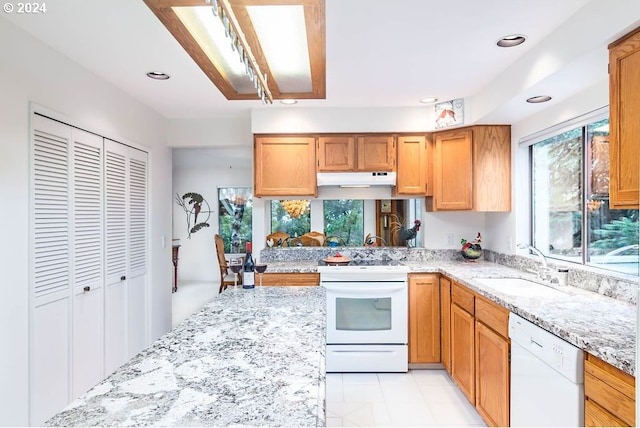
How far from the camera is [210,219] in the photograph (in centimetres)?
741

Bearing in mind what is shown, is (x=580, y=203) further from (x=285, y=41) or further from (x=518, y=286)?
A: (x=285, y=41)

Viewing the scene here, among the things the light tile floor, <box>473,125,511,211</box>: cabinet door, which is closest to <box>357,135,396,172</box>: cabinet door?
<box>473,125,511,211</box>: cabinet door

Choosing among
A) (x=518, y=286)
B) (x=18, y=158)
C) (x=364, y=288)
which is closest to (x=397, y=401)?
(x=364, y=288)

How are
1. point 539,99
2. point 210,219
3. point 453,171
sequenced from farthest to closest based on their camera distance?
point 210,219 < point 453,171 < point 539,99

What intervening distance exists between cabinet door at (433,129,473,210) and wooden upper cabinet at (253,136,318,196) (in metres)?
1.16

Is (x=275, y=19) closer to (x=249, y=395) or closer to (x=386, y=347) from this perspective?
(x=249, y=395)

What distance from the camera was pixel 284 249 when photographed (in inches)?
148

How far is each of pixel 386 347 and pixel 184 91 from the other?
8.89 feet

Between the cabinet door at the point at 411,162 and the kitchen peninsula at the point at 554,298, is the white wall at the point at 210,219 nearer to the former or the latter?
the kitchen peninsula at the point at 554,298

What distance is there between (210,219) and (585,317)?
670 cm

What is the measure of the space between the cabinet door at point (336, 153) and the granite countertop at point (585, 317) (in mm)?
1454

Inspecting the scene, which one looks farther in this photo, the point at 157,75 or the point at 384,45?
the point at 157,75

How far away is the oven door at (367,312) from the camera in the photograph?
3.17 metres

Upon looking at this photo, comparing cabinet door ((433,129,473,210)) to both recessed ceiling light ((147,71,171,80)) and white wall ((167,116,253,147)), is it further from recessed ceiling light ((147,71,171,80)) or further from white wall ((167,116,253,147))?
recessed ceiling light ((147,71,171,80))
